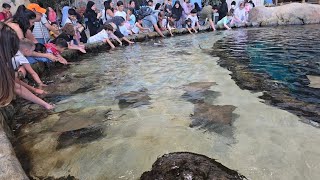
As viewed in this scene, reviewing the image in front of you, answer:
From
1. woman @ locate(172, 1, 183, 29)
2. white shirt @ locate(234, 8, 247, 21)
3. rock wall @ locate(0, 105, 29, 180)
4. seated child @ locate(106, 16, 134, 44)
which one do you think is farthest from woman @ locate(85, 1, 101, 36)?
white shirt @ locate(234, 8, 247, 21)

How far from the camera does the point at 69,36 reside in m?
7.96

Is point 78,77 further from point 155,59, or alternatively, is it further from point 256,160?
point 256,160

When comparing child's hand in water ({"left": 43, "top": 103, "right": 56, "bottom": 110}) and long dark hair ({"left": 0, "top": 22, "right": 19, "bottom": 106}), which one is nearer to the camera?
long dark hair ({"left": 0, "top": 22, "right": 19, "bottom": 106})

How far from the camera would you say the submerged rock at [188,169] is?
7.61 feet

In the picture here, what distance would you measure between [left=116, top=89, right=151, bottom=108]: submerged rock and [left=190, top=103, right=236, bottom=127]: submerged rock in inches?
35.2

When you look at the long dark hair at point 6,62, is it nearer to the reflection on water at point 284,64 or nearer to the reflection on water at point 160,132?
the reflection on water at point 160,132

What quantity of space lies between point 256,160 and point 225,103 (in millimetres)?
1588

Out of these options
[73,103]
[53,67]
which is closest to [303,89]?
[73,103]

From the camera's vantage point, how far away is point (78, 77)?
6.18 m

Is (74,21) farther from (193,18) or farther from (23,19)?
(193,18)

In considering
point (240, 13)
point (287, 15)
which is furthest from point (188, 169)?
point (287, 15)

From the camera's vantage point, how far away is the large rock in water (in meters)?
16.6

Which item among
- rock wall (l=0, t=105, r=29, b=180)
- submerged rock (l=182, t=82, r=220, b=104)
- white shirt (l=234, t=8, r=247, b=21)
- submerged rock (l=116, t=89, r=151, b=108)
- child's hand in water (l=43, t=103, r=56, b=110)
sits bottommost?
submerged rock (l=182, t=82, r=220, b=104)

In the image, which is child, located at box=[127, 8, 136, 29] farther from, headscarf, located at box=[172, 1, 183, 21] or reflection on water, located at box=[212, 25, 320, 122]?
reflection on water, located at box=[212, 25, 320, 122]
